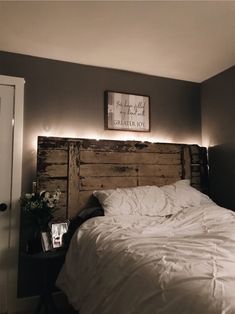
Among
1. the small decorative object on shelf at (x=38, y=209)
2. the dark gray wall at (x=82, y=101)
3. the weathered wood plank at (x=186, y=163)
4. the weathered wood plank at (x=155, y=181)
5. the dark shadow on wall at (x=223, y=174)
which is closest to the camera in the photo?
the small decorative object on shelf at (x=38, y=209)

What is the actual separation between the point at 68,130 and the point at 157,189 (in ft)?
3.65

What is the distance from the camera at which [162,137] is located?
3215mm

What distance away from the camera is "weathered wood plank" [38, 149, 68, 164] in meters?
2.53

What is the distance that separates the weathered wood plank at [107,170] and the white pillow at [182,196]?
0.40 m

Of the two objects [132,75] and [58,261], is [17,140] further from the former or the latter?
[132,75]

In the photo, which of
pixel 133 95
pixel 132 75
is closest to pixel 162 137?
pixel 133 95

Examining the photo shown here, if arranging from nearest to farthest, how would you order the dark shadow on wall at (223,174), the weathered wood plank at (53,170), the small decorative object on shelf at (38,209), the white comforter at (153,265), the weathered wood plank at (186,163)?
the white comforter at (153,265) → the small decorative object on shelf at (38,209) → the weathered wood plank at (53,170) → the dark shadow on wall at (223,174) → the weathered wood plank at (186,163)

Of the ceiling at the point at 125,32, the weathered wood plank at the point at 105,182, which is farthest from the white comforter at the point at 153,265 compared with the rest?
the ceiling at the point at 125,32

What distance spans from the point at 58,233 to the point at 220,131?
2.19 m

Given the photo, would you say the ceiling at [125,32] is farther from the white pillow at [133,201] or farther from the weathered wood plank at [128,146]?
the white pillow at [133,201]

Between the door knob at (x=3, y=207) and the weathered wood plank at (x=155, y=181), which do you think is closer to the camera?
the door knob at (x=3, y=207)

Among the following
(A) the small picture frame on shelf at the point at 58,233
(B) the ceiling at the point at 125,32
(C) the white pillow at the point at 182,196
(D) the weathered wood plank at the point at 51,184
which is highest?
(B) the ceiling at the point at 125,32

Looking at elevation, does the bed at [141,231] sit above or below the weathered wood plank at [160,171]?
below

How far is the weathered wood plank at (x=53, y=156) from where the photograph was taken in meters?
2.53
